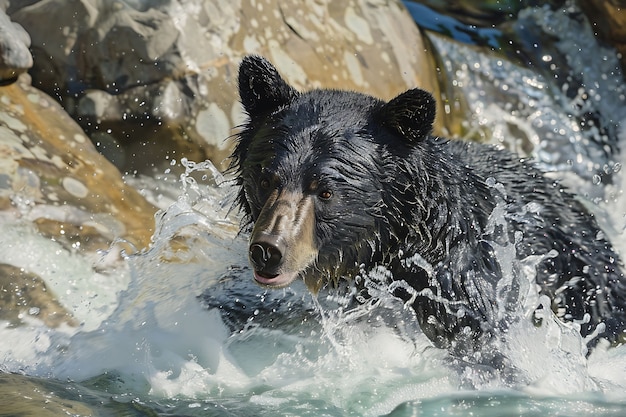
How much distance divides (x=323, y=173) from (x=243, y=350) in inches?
41.0

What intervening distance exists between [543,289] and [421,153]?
1116 mm

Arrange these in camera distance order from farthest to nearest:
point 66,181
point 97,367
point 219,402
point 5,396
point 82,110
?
point 82,110
point 66,181
point 97,367
point 219,402
point 5,396

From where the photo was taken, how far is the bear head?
3691 mm

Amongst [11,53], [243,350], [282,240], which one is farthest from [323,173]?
[11,53]

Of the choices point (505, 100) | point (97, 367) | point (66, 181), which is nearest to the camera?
point (97, 367)

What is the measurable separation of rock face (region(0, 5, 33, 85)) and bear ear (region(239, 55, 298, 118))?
2127 millimetres

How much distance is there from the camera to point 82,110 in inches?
230

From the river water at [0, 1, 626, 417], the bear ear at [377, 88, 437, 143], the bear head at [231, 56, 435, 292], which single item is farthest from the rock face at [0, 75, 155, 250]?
the bear ear at [377, 88, 437, 143]

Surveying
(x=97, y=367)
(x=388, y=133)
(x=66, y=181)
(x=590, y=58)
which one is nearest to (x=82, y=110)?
(x=66, y=181)

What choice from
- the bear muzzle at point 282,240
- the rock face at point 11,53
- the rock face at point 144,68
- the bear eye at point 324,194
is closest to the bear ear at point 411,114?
the bear eye at point 324,194

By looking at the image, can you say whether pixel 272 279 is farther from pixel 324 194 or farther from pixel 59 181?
pixel 59 181

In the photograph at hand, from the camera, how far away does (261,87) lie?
13.5ft

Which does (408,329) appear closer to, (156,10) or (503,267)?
(503,267)

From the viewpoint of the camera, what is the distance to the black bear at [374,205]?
12.4ft
